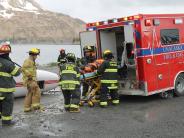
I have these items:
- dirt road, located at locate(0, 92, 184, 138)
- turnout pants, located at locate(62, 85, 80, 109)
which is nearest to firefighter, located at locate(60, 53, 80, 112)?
turnout pants, located at locate(62, 85, 80, 109)

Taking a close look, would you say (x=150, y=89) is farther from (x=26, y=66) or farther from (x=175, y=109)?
(x=26, y=66)

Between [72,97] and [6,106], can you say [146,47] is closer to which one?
[72,97]

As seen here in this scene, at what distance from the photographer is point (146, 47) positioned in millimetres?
11352

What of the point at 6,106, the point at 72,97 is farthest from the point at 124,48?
the point at 6,106

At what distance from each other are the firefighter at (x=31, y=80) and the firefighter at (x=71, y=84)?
32.8 inches

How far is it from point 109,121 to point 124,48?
2998 mm

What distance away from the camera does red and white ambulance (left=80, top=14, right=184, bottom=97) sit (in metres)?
11.3

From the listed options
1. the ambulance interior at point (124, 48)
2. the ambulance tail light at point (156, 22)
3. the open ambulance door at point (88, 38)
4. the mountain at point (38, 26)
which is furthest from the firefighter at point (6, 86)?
the mountain at point (38, 26)

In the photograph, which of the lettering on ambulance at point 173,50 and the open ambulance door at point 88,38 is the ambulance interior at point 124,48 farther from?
the lettering on ambulance at point 173,50

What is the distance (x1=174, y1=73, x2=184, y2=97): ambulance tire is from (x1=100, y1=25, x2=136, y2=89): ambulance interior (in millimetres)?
1383

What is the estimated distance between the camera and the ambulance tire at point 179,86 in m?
12.5

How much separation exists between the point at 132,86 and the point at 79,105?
1.60 m

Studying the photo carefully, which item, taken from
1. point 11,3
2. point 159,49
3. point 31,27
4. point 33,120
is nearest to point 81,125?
point 33,120

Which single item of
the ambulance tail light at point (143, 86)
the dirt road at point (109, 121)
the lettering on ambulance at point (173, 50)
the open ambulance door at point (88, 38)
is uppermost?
the open ambulance door at point (88, 38)
